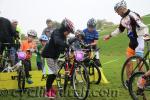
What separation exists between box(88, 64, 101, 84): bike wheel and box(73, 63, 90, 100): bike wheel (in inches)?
96.7

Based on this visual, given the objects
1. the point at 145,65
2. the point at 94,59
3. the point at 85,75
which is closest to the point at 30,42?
the point at 94,59

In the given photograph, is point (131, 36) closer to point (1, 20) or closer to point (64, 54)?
point (64, 54)

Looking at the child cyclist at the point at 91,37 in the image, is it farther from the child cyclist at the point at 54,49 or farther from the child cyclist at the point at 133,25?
the child cyclist at the point at 54,49

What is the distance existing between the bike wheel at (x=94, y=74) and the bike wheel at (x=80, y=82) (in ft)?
8.06

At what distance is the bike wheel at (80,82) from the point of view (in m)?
9.35

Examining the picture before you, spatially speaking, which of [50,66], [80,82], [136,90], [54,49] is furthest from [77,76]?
[136,90]

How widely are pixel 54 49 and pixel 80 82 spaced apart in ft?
3.42

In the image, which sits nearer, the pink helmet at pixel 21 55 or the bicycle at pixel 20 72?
the bicycle at pixel 20 72

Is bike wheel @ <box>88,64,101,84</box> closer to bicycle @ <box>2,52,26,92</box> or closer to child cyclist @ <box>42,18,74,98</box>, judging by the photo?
bicycle @ <box>2,52,26,92</box>

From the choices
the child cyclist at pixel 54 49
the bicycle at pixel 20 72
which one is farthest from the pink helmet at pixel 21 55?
the child cyclist at pixel 54 49

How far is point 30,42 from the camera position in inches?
509

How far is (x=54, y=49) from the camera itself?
962cm

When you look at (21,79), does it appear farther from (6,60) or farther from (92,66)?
(92,66)

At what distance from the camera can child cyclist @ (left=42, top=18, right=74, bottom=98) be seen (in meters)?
9.25
